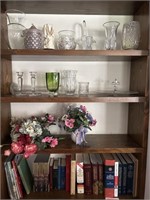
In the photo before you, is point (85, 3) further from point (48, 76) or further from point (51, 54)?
point (48, 76)

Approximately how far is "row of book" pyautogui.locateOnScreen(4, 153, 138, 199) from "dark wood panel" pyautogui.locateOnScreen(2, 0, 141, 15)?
975 millimetres

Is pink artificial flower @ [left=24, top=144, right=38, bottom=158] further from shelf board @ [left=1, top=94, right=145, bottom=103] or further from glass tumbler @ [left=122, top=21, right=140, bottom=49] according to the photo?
glass tumbler @ [left=122, top=21, right=140, bottom=49]

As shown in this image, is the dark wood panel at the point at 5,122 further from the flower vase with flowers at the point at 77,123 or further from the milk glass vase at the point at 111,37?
the milk glass vase at the point at 111,37

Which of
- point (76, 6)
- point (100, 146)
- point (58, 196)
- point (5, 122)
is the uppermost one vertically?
point (76, 6)

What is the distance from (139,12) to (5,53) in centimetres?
88

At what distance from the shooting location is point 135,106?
113cm

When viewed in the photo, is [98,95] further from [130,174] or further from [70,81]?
[130,174]

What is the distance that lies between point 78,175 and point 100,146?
258 millimetres

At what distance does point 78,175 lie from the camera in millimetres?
1096

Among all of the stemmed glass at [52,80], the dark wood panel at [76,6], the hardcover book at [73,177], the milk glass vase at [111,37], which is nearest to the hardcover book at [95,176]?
the hardcover book at [73,177]

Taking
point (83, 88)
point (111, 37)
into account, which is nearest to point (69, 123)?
point (83, 88)

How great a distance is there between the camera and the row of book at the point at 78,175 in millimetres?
1072

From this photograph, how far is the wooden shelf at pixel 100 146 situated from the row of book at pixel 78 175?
0.37 ft

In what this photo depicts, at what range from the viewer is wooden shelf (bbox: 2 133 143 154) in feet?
3.26
